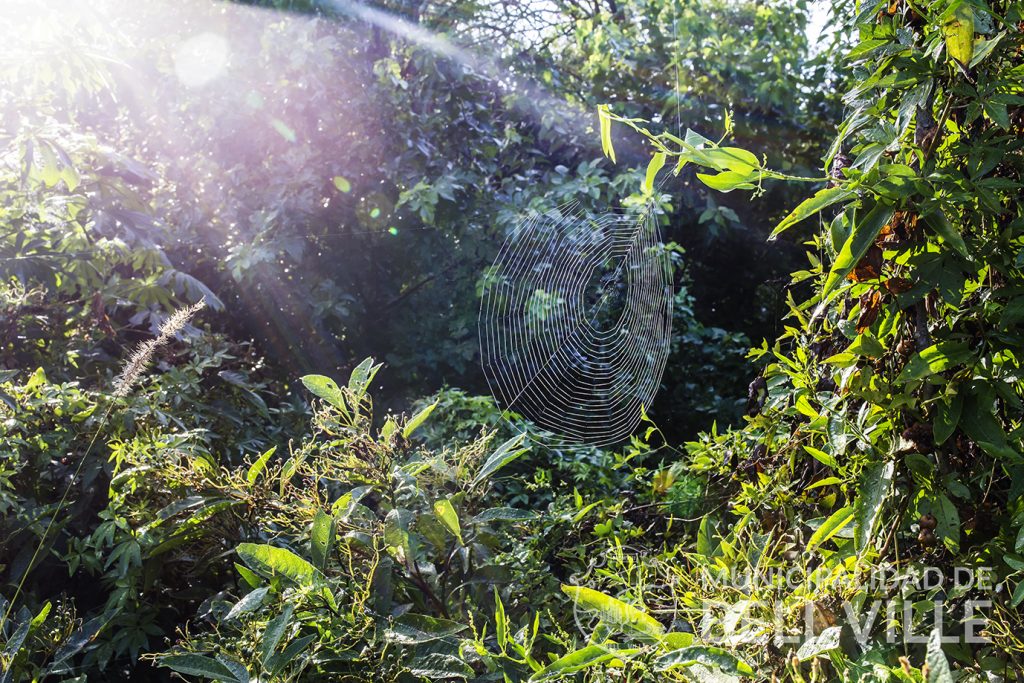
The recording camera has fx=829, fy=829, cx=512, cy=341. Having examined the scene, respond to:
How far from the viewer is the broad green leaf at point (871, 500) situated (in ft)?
3.83

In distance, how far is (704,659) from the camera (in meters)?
1.02

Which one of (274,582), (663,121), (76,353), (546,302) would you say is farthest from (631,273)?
(274,582)

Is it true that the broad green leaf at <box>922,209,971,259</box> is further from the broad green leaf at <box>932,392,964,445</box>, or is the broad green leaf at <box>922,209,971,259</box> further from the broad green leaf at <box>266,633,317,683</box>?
the broad green leaf at <box>266,633,317,683</box>

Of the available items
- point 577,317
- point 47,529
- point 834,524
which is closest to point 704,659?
point 834,524

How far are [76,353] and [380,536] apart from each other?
129 cm

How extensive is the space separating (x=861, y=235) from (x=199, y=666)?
1083 mm

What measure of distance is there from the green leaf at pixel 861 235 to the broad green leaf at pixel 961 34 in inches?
9.5

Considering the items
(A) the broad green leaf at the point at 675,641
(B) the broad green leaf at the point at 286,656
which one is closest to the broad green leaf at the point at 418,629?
(B) the broad green leaf at the point at 286,656

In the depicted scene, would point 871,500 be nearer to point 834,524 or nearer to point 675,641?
point 834,524

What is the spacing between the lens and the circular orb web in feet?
9.92

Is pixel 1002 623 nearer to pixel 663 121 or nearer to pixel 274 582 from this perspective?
pixel 274 582

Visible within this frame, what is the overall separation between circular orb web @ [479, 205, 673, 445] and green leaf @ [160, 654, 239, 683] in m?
1.76

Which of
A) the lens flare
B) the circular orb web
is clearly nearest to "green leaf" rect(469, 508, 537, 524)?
the circular orb web

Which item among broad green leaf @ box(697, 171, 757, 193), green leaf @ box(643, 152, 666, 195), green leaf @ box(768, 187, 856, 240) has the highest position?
green leaf @ box(643, 152, 666, 195)
